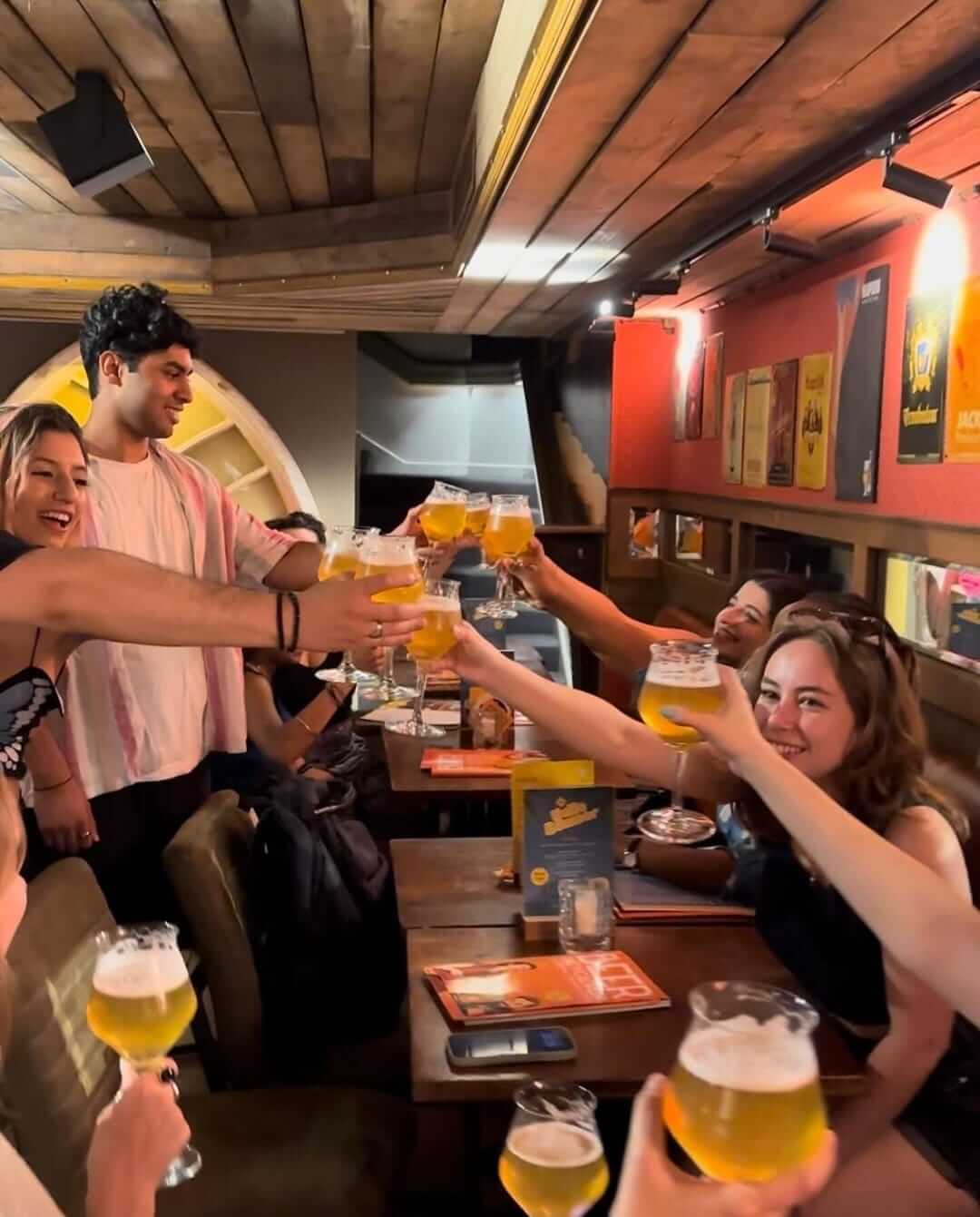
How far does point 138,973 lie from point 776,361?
4002 millimetres

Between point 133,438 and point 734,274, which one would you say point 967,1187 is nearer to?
point 133,438

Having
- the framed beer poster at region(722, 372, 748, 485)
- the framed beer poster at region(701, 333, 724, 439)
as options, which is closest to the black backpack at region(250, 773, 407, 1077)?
the framed beer poster at region(722, 372, 748, 485)

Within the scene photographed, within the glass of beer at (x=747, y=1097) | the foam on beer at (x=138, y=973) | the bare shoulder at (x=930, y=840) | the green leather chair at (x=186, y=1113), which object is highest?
the glass of beer at (x=747, y=1097)

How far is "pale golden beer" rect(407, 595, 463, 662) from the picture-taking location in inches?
77.9

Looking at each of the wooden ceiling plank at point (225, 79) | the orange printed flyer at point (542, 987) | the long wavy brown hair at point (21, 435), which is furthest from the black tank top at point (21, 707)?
the wooden ceiling plank at point (225, 79)

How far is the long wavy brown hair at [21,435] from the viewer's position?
266cm

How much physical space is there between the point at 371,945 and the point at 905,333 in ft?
8.11

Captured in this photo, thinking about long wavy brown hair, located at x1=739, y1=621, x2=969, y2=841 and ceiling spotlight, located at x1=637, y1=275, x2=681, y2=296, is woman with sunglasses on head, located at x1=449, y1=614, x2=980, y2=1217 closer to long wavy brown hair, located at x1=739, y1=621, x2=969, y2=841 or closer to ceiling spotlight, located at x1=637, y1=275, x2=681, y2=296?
Answer: long wavy brown hair, located at x1=739, y1=621, x2=969, y2=841

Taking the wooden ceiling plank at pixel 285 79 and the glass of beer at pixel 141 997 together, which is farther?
the wooden ceiling plank at pixel 285 79

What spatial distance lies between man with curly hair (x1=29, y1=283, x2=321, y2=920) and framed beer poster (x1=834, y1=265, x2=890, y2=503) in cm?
191

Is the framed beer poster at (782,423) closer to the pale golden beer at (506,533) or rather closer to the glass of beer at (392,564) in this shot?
the pale golden beer at (506,533)

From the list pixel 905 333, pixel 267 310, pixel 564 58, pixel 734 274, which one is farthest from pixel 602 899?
pixel 267 310

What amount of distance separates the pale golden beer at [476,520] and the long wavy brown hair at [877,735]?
786 millimetres

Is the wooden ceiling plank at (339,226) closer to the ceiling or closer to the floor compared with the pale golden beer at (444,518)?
closer to the ceiling
